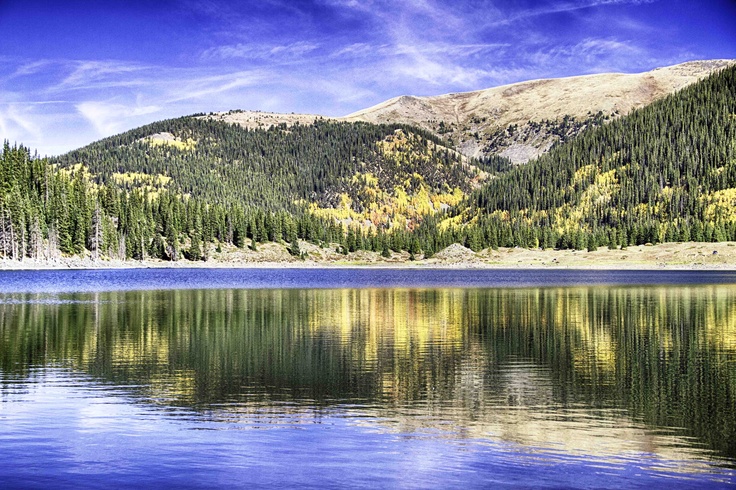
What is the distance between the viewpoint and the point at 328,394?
2702 cm

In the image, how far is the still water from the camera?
17578 mm

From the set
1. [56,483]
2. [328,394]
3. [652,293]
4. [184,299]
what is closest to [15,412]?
[56,483]

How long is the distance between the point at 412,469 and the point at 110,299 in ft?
212

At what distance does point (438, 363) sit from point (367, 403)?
9.24 meters

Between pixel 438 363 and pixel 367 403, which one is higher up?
pixel 438 363

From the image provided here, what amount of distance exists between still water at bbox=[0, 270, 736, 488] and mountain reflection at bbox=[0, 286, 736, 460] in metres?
0.14

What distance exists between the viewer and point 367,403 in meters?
25.4

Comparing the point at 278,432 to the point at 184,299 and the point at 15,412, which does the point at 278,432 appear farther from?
the point at 184,299

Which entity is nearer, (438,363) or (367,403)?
(367,403)

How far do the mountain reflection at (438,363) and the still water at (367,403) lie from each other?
0.14 m

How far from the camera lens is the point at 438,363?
34031mm

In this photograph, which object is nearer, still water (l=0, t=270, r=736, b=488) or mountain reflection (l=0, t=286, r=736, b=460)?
still water (l=0, t=270, r=736, b=488)

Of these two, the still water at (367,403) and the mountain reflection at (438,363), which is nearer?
the still water at (367,403)

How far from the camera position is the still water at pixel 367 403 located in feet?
57.7
